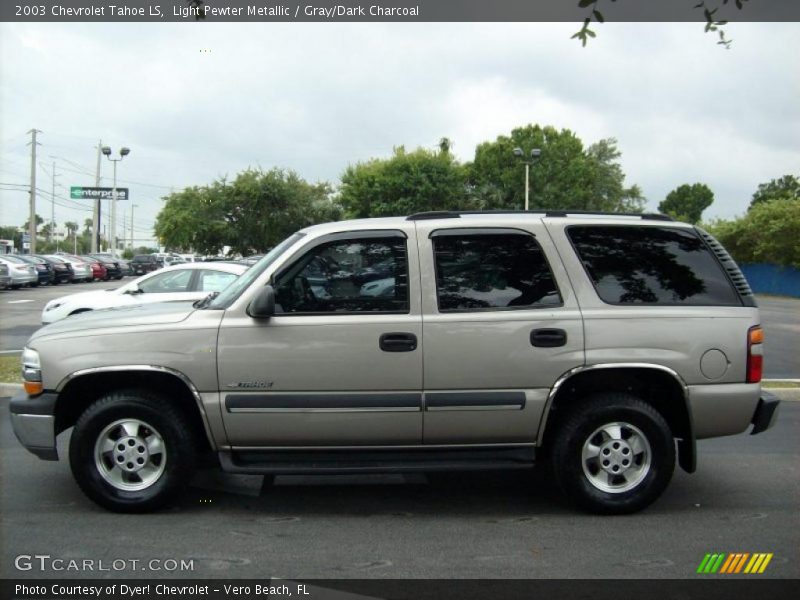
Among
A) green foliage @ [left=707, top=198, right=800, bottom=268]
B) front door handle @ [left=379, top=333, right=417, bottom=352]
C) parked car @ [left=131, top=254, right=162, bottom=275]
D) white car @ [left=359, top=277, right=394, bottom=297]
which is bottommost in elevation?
front door handle @ [left=379, top=333, right=417, bottom=352]

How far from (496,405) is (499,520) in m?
0.78

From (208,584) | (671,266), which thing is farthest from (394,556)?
(671,266)

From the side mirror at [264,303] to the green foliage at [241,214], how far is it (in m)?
36.0

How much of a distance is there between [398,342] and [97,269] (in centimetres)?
4592

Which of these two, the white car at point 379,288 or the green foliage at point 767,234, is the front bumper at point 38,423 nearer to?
→ the white car at point 379,288

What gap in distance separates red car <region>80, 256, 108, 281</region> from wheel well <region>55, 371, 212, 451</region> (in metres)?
43.4

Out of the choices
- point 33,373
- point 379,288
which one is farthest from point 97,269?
point 379,288

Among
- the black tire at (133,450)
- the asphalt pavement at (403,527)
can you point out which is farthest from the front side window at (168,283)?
the black tire at (133,450)

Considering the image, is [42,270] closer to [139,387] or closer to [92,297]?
[92,297]

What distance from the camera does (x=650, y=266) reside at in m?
5.38

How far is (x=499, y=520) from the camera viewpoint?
202 inches

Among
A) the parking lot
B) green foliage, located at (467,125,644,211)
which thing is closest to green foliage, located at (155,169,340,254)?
green foliage, located at (467,125,644,211)

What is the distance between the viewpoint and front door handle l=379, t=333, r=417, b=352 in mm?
4996

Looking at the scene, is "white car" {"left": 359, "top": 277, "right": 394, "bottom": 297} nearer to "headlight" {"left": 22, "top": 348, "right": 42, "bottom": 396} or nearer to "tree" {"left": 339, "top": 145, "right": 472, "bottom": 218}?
"headlight" {"left": 22, "top": 348, "right": 42, "bottom": 396}
